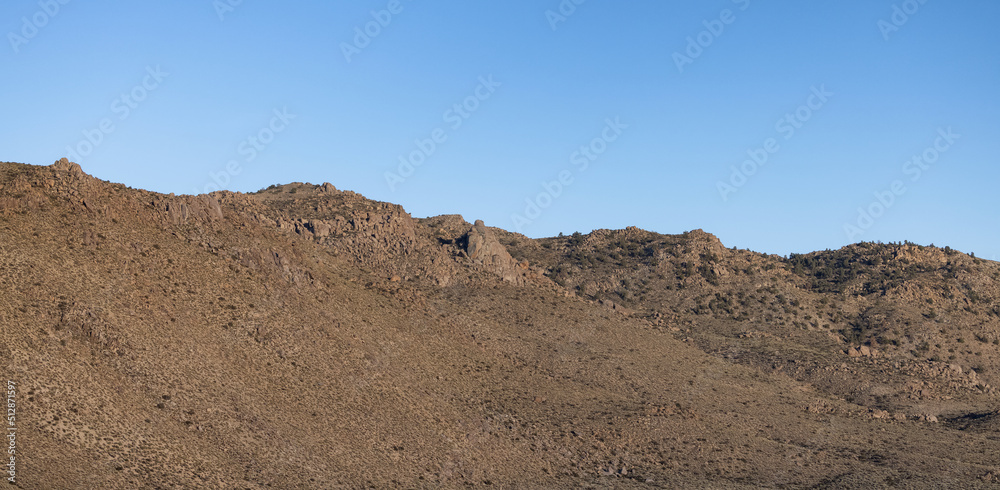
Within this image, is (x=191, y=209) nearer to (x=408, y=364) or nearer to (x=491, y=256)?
(x=408, y=364)

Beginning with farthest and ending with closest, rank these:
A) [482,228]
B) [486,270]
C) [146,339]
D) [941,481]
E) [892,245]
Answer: [892,245]
[482,228]
[486,270]
[941,481]
[146,339]

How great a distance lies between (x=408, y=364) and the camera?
56.8 meters

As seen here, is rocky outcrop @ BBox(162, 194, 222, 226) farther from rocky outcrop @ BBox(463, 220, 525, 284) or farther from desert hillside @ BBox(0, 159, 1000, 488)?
rocky outcrop @ BBox(463, 220, 525, 284)

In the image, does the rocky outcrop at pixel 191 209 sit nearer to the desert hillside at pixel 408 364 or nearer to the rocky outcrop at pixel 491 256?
the desert hillside at pixel 408 364

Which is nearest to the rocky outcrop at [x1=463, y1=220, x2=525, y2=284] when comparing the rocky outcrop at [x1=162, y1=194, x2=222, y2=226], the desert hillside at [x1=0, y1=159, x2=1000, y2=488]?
the desert hillside at [x1=0, y1=159, x2=1000, y2=488]

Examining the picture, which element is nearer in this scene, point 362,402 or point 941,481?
point 362,402

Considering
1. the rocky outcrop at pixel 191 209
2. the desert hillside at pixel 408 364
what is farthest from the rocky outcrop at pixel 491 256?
the rocky outcrop at pixel 191 209

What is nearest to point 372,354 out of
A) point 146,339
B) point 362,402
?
point 362,402

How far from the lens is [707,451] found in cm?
5588

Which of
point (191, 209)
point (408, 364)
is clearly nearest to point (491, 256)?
point (408, 364)

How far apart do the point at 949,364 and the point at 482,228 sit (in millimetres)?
49722

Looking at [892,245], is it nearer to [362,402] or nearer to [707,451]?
[707,451]

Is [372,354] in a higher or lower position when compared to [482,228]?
lower

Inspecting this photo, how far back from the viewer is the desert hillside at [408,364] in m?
40.1
